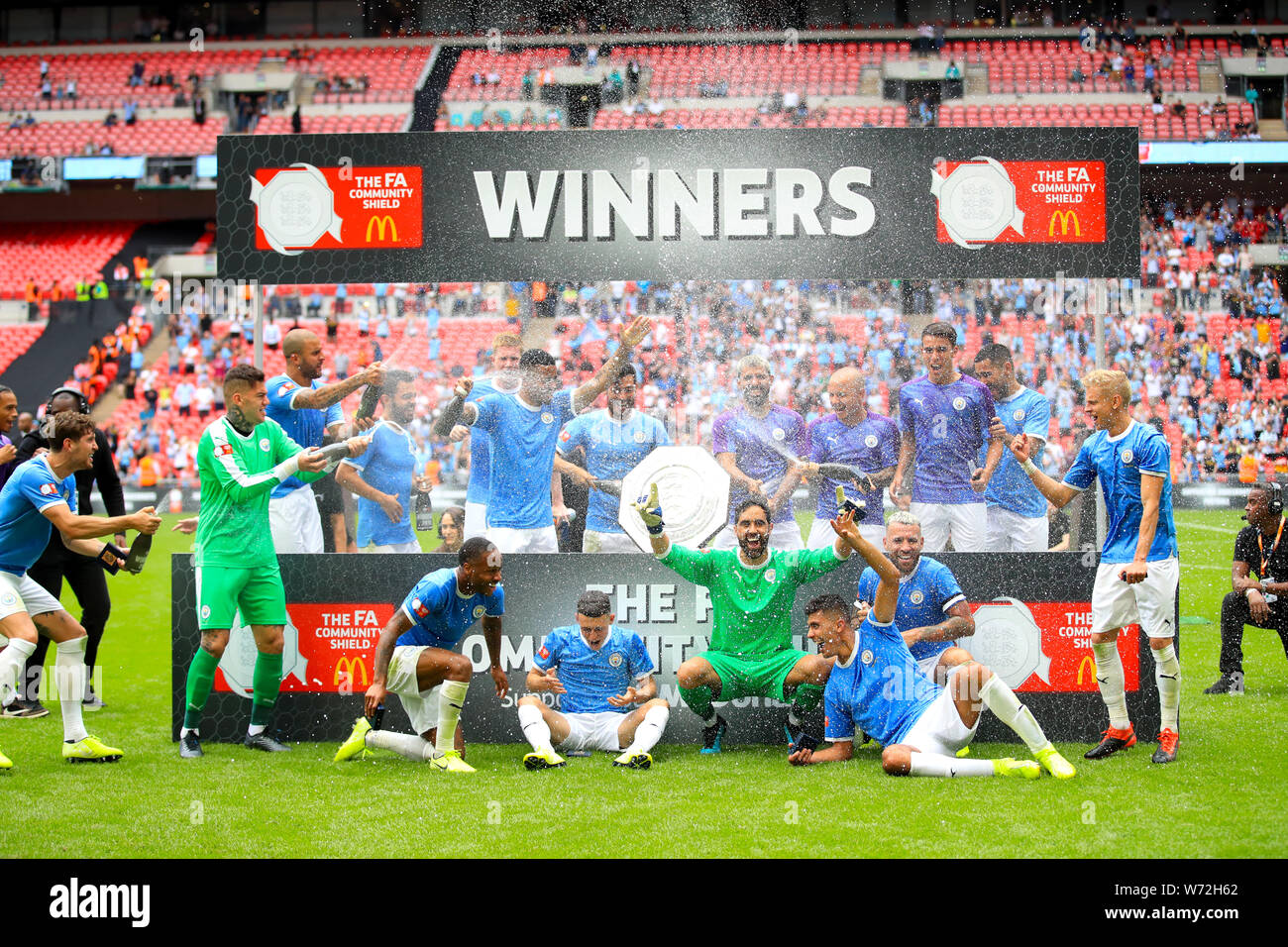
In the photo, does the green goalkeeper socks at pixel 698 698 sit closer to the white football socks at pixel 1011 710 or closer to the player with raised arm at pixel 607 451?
the player with raised arm at pixel 607 451

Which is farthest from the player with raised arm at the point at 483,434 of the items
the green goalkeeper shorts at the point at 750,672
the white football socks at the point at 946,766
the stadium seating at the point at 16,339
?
the stadium seating at the point at 16,339

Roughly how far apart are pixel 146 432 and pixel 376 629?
1701 cm

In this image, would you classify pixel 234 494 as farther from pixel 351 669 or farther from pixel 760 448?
pixel 760 448

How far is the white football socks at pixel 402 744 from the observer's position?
6.03m

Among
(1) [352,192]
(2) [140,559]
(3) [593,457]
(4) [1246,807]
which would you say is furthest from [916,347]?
(2) [140,559]

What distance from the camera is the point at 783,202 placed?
6617mm

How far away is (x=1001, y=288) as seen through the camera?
676 centimetres

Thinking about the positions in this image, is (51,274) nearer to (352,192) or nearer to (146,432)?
(146,432)

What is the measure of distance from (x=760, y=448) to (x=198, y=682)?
3.33 metres

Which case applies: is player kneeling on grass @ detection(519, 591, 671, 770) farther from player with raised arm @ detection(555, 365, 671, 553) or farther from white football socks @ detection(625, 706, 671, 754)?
player with raised arm @ detection(555, 365, 671, 553)

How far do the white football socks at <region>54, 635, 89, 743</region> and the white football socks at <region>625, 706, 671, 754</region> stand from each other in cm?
238

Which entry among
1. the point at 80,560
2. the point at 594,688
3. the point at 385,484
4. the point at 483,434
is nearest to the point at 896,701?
the point at 594,688

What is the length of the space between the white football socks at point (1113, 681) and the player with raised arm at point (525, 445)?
3.08 metres

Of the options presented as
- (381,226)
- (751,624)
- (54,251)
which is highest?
(54,251)
